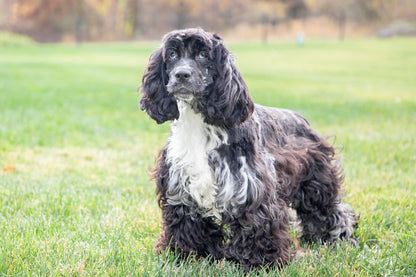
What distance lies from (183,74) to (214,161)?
0.65 meters

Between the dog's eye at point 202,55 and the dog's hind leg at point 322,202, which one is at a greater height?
the dog's eye at point 202,55

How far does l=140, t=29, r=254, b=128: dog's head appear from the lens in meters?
3.06

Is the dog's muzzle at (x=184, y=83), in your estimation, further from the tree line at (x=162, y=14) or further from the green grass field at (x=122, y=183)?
the tree line at (x=162, y=14)

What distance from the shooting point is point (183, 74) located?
9.77ft

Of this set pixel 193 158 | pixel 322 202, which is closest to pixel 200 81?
pixel 193 158

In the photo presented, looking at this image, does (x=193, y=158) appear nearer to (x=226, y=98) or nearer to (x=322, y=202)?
(x=226, y=98)

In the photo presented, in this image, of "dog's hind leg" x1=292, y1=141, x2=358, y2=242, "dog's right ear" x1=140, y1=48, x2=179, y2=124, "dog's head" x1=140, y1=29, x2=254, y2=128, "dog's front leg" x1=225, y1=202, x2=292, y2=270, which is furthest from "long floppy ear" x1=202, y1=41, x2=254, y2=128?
"dog's hind leg" x1=292, y1=141, x2=358, y2=242

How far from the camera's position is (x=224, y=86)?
10.3 feet

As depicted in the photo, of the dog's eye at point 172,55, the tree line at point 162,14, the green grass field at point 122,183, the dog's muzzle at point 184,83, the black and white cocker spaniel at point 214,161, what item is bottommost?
the green grass field at point 122,183

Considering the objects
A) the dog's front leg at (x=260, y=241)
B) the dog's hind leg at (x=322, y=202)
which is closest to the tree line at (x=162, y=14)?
the dog's hind leg at (x=322, y=202)

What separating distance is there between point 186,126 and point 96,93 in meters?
10.1

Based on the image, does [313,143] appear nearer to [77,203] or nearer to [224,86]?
[224,86]

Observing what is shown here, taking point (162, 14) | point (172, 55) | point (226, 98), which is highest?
point (162, 14)

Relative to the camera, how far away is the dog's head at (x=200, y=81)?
121 inches
